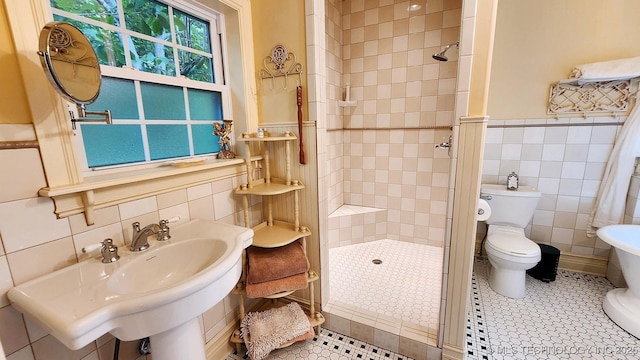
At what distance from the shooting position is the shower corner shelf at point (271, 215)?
1.45 metres

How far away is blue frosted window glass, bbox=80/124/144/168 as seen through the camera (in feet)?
3.47

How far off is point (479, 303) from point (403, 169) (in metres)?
Result: 1.26

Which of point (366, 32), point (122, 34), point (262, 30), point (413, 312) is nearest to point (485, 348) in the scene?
point (413, 312)

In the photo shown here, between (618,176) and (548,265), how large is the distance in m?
0.78

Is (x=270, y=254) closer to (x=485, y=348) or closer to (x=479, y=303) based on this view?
(x=485, y=348)

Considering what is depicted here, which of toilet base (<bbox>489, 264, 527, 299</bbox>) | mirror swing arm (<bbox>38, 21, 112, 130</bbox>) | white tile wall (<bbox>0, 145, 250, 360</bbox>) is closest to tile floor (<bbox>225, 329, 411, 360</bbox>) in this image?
white tile wall (<bbox>0, 145, 250, 360</bbox>)

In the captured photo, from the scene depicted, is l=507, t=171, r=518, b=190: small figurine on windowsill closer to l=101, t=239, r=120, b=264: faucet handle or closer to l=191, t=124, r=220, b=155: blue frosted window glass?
l=191, t=124, r=220, b=155: blue frosted window glass

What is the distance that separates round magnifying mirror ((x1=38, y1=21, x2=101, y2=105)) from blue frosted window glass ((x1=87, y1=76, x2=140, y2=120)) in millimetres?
263

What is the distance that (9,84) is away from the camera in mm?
749

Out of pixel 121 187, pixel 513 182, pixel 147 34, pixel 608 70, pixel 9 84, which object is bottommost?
pixel 513 182

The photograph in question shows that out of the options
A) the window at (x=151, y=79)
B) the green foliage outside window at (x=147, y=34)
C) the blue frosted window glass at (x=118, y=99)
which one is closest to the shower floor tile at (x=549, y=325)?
the window at (x=151, y=79)

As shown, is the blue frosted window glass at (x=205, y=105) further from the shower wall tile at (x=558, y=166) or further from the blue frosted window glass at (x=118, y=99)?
the shower wall tile at (x=558, y=166)

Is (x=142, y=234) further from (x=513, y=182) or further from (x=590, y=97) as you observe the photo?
(x=590, y=97)

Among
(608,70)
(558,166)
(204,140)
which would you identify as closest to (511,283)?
(558,166)
